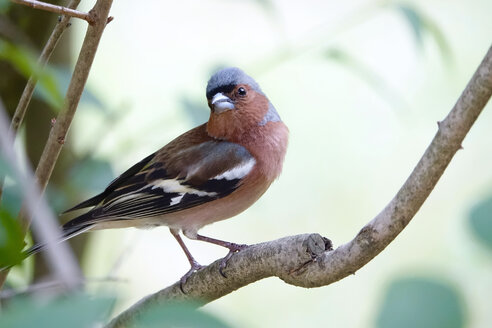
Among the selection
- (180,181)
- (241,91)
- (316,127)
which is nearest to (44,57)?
(180,181)

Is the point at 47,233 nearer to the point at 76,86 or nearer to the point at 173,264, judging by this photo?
the point at 76,86

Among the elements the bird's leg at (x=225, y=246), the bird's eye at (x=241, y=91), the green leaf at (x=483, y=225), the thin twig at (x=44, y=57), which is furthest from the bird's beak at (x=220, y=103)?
the green leaf at (x=483, y=225)

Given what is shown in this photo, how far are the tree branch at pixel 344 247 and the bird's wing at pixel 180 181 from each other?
2.06 feet

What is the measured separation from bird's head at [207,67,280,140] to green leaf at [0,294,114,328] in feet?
8.85

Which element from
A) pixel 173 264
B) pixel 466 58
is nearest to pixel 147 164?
pixel 173 264

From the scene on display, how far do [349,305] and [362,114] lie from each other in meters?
1.74

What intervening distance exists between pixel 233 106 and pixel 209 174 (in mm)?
386

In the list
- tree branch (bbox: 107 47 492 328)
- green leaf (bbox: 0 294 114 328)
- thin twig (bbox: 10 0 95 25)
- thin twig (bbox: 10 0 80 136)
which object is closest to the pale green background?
tree branch (bbox: 107 47 492 328)

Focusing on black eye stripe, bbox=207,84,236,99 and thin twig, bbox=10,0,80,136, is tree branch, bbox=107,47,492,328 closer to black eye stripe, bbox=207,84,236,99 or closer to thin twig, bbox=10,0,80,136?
thin twig, bbox=10,0,80,136

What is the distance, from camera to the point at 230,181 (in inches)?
123

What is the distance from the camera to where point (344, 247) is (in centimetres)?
171

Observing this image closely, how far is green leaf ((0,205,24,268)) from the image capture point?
75 centimetres

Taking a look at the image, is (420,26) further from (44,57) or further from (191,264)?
(191,264)

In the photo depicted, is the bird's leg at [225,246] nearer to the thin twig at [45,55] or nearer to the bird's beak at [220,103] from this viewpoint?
the bird's beak at [220,103]
